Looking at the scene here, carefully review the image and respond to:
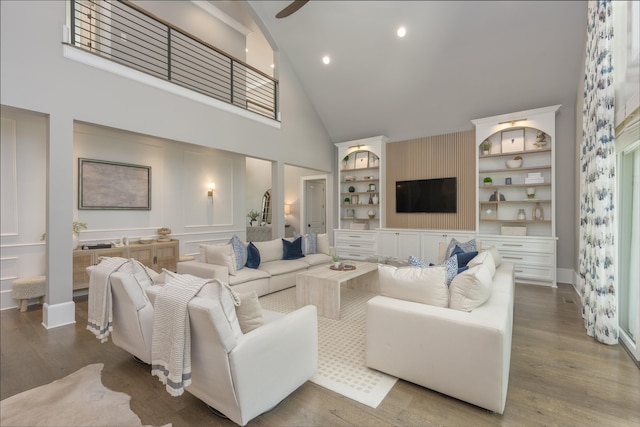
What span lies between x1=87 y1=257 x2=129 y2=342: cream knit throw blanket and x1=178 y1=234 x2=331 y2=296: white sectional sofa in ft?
4.55

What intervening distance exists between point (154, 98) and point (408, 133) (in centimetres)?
521

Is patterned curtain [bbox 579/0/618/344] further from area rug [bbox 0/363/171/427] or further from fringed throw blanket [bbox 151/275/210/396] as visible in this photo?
area rug [bbox 0/363/171/427]

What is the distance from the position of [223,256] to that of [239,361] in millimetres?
2539

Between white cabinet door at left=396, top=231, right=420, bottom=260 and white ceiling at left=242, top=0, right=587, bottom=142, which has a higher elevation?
white ceiling at left=242, top=0, right=587, bottom=142

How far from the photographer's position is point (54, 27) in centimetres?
324

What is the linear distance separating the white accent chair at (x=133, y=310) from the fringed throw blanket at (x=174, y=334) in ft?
1.58

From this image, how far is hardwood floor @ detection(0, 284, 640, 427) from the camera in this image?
1.79 metres

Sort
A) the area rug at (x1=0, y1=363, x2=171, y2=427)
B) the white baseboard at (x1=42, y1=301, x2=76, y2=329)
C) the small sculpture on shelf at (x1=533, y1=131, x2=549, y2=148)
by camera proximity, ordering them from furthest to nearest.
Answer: the small sculpture on shelf at (x1=533, y1=131, x2=549, y2=148)
the white baseboard at (x1=42, y1=301, x2=76, y2=329)
the area rug at (x1=0, y1=363, x2=171, y2=427)

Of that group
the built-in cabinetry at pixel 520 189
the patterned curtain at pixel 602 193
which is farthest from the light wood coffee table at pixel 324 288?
the built-in cabinetry at pixel 520 189

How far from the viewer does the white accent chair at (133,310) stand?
2086mm

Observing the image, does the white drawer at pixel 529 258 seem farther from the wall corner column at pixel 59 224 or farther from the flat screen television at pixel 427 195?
the wall corner column at pixel 59 224

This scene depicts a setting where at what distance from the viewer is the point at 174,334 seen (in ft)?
5.20

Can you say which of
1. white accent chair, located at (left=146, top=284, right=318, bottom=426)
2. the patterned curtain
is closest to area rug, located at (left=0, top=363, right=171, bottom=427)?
white accent chair, located at (left=146, top=284, right=318, bottom=426)

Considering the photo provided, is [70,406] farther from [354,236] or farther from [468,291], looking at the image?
[354,236]
